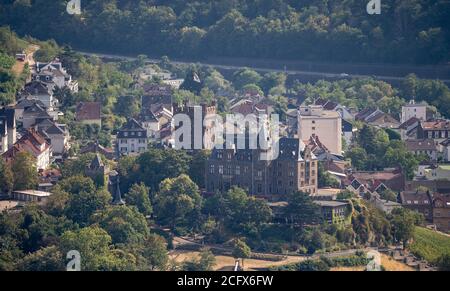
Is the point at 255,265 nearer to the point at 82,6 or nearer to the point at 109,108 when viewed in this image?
the point at 109,108

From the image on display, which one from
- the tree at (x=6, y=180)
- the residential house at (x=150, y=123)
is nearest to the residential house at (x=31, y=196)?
the tree at (x=6, y=180)

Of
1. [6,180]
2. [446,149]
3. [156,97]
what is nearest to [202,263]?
[6,180]

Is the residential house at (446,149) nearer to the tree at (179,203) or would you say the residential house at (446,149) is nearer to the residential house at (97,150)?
the residential house at (97,150)

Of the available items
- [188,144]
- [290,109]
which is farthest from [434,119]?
[188,144]

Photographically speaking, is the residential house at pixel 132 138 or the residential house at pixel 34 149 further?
the residential house at pixel 132 138

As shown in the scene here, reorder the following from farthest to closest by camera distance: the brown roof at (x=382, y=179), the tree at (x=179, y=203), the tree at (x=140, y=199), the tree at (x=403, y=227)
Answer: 1. the brown roof at (x=382, y=179)
2. the tree at (x=403, y=227)
3. the tree at (x=140, y=199)
4. the tree at (x=179, y=203)

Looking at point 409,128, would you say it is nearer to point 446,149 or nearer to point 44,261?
point 446,149
